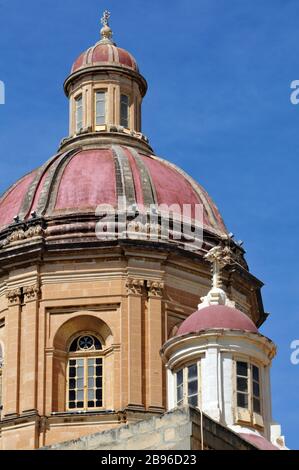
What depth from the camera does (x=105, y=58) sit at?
6253 centimetres

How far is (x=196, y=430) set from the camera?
3322 centimetres

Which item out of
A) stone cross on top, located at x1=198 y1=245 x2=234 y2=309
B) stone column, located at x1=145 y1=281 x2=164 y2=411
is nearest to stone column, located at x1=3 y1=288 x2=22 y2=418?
stone column, located at x1=145 y1=281 x2=164 y2=411

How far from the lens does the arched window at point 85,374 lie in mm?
A: 53728

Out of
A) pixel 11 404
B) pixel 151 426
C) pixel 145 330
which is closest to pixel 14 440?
pixel 11 404

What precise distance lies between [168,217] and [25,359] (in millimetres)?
7118

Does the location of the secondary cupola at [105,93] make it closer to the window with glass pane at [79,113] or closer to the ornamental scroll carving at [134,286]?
the window with glass pane at [79,113]

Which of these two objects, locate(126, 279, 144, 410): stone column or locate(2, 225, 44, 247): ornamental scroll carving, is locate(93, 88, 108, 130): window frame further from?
locate(126, 279, 144, 410): stone column

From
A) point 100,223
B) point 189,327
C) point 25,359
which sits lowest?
point 189,327

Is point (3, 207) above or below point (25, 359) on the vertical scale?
above

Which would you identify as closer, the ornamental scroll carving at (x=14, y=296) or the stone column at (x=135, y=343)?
A: the stone column at (x=135, y=343)

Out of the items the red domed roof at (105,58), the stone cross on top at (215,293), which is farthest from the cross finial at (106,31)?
the stone cross on top at (215,293)

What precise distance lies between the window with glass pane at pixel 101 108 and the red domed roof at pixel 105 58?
1215mm
